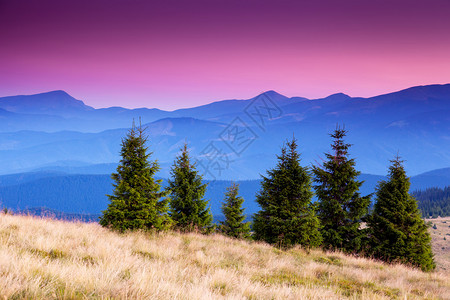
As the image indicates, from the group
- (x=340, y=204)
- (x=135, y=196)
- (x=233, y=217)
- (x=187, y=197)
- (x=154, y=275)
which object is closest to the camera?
(x=154, y=275)

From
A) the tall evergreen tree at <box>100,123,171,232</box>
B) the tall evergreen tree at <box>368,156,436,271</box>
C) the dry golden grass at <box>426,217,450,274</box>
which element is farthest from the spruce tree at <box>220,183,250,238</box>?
the dry golden grass at <box>426,217,450,274</box>

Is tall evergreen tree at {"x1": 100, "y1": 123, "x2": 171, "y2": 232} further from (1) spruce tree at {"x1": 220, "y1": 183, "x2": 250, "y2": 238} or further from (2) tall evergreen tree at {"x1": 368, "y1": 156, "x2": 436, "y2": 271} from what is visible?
(1) spruce tree at {"x1": 220, "y1": 183, "x2": 250, "y2": 238}

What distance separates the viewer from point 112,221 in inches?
454

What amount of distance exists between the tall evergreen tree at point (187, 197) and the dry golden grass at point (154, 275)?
11567 mm

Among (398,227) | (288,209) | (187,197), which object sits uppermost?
(288,209)

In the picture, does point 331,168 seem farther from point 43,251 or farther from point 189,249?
point 43,251

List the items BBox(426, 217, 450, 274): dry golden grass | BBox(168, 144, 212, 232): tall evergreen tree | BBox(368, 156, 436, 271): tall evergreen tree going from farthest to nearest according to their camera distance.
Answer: BBox(426, 217, 450, 274): dry golden grass
BBox(168, 144, 212, 232): tall evergreen tree
BBox(368, 156, 436, 271): tall evergreen tree

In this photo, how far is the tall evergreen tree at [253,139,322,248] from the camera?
48.8 ft

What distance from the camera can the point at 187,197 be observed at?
800 inches

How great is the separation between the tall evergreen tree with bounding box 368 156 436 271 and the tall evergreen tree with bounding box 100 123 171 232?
12.8 metres

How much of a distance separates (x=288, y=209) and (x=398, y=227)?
7327mm

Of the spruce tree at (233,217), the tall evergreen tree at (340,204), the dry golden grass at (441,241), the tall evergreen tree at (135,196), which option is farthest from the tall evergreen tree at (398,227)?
the dry golden grass at (441,241)

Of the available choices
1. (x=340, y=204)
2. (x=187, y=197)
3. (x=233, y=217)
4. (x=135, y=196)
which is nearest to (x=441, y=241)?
(x=233, y=217)

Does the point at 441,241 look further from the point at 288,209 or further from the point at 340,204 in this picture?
the point at 288,209
